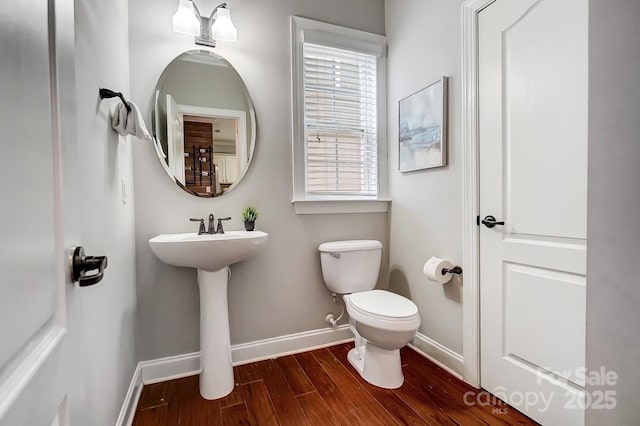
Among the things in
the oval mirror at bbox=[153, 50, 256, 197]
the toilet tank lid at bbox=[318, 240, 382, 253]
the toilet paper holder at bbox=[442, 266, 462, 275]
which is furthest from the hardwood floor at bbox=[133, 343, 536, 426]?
the oval mirror at bbox=[153, 50, 256, 197]

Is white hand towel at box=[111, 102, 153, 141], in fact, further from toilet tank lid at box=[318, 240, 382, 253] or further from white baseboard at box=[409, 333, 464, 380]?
white baseboard at box=[409, 333, 464, 380]

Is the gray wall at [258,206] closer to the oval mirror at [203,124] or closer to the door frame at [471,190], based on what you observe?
the oval mirror at [203,124]

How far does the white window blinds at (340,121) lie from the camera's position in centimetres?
213

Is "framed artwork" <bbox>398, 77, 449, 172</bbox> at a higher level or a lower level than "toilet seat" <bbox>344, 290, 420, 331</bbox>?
higher

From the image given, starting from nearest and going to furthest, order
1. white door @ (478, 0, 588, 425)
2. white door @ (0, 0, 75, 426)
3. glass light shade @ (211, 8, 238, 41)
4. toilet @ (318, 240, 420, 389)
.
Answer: white door @ (0, 0, 75, 426) → white door @ (478, 0, 588, 425) → toilet @ (318, 240, 420, 389) → glass light shade @ (211, 8, 238, 41)

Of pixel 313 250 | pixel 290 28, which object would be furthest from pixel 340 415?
pixel 290 28

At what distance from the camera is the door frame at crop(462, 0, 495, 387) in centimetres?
160

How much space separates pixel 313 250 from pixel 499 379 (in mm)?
1285

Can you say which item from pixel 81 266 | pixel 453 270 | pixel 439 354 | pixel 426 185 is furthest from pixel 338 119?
pixel 81 266

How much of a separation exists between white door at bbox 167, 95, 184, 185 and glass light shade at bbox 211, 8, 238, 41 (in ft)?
1.56

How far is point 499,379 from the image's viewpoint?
1.51 metres

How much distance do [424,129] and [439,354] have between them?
1442 mm

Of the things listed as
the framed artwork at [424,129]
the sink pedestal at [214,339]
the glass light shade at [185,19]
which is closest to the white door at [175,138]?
the glass light shade at [185,19]

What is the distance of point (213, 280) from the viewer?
1.64 m
